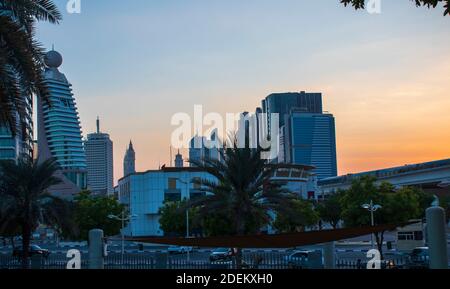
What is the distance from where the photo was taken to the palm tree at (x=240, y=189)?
26.0 m

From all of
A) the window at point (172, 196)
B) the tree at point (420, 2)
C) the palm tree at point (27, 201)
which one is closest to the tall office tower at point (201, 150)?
the palm tree at point (27, 201)

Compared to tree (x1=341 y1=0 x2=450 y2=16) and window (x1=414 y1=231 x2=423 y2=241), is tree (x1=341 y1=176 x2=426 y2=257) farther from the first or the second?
tree (x1=341 y1=0 x2=450 y2=16)

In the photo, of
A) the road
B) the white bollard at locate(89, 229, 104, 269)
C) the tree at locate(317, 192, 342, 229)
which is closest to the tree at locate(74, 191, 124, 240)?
the road

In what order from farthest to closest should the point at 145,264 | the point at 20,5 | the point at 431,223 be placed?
the point at 145,264, the point at 20,5, the point at 431,223

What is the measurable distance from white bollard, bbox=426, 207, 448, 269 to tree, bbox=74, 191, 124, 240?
47.2 meters

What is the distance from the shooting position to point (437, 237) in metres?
10.5

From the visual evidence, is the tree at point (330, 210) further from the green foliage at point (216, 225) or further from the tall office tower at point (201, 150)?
the green foliage at point (216, 225)

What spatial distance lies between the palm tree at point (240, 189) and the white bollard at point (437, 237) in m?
15.2

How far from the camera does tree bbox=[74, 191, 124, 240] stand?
182 ft

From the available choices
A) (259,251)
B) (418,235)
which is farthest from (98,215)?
(418,235)

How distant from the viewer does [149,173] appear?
95.9 metres
